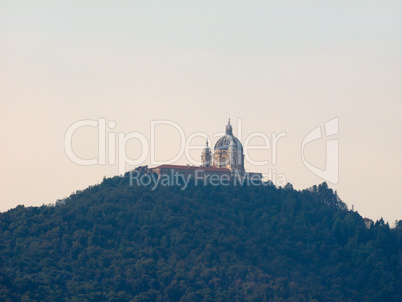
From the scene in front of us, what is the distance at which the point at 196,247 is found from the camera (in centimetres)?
12575

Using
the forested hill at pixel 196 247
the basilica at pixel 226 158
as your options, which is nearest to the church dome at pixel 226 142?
the basilica at pixel 226 158

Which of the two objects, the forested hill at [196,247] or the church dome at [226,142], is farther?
the church dome at [226,142]

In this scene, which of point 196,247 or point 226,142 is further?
point 226,142

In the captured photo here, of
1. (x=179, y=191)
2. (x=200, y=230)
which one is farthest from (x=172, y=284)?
(x=179, y=191)

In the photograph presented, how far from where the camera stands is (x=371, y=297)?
124 meters

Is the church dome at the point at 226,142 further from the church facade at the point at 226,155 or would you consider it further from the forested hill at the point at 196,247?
the forested hill at the point at 196,247

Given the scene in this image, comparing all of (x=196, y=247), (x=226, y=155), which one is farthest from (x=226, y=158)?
(x=196, y=247)

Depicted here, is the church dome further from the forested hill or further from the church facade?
the forested hill

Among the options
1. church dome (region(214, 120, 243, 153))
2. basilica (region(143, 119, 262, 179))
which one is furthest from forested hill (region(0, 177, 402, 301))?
church dome (region(214, 120, 243, 153))

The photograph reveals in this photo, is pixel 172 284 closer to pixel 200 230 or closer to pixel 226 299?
pixel 226 299

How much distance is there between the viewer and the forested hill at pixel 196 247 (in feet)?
380

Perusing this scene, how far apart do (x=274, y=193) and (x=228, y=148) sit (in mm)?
7611

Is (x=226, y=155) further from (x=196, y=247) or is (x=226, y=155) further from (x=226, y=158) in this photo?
(x=196, y=247)

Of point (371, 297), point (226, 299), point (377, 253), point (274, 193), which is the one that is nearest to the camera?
point (226, 299)
